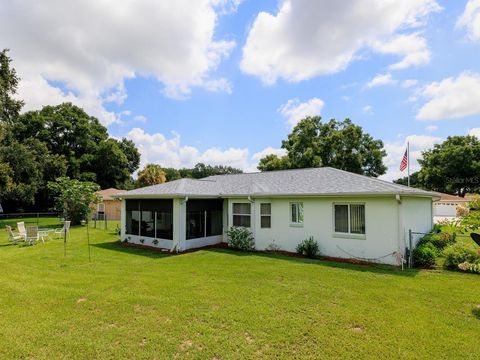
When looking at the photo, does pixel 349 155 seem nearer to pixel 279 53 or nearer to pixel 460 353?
pixel 279 53

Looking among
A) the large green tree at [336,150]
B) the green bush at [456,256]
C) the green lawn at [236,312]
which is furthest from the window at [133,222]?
the large green tree at [336,150]

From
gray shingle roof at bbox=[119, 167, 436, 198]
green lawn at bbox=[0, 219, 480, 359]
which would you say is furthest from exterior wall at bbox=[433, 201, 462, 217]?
green lawn at bbox=[0, 219, 480, 359]

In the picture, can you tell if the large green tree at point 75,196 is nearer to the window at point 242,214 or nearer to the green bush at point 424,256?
the window at point 242,214

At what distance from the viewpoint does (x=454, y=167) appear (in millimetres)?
42844

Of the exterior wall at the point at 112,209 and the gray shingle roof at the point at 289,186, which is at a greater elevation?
the gray shingle roof at the point at 289,186

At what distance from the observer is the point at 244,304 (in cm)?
624

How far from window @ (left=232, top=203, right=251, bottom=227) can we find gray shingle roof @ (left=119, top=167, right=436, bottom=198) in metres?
0.73

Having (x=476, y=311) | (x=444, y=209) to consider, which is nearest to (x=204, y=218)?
(x=476, y=311)

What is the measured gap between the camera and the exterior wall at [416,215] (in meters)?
10.5

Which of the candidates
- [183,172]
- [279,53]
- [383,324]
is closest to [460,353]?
[383,324]

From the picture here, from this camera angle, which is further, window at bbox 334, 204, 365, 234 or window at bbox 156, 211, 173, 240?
window at bbox 156, 211, 173, 240

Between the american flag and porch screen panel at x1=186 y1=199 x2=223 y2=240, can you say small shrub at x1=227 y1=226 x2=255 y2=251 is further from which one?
the american flag

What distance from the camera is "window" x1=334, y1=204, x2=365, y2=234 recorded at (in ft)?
A: 35.7

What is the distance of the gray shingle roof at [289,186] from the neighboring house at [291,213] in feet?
0.12
